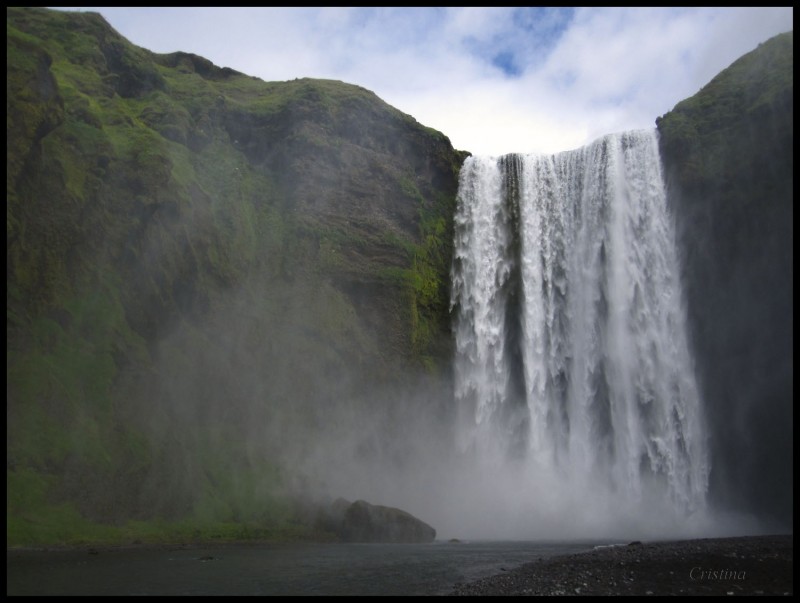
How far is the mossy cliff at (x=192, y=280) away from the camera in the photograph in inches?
1403

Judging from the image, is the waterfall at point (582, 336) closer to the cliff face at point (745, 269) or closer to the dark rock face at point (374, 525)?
the cliff face at point (745, 269)

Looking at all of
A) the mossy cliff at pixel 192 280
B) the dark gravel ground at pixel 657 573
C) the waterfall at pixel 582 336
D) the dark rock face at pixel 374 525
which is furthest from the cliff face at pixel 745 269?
the dark rock face at pixel 374 525

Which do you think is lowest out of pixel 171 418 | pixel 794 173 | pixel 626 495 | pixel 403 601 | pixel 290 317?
pixel 403 601

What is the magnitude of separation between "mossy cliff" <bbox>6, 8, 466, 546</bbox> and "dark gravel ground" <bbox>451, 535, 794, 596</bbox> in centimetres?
1867

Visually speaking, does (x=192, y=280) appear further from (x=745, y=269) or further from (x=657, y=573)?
(x=745, y=269)

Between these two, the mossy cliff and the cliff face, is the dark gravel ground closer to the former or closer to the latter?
the cliff face

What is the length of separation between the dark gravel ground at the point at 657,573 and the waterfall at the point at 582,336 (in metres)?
16.6

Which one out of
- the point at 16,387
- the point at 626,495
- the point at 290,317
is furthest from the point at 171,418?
the point at 626,495

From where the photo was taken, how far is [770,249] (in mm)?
42156

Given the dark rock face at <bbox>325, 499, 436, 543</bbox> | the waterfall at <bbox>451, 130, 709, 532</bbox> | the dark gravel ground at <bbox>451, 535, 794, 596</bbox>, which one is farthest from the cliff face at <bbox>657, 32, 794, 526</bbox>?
the dark rock face at <bbox>325, 499, 436, 543</bbox>

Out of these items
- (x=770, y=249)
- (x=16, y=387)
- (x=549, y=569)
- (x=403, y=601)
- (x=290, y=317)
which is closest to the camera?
(x=403, y=601)

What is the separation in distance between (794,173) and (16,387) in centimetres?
4706

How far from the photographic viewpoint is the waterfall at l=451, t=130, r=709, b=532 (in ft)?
144

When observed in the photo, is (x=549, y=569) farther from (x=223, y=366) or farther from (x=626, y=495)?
(x=223, y=366)
